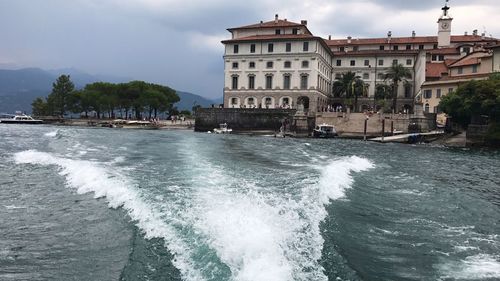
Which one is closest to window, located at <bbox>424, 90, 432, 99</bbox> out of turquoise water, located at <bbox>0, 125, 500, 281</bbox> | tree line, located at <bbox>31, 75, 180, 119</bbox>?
tree line, located at <bbox>31, 75, 180, 119</bbox>

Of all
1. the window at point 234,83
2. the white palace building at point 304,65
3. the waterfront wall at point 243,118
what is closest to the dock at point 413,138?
the white palace building at point 304,65

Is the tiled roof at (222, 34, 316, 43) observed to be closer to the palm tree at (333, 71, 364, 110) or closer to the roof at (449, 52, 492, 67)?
the palm tree at (333, 71, 364, 110)

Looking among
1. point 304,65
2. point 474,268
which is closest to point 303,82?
point 304,65

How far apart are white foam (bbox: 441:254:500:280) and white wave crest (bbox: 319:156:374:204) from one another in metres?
5.36

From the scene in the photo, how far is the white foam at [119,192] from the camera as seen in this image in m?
9.51

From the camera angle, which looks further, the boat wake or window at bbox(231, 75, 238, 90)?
window at bbox(231, 75, 238, 90)

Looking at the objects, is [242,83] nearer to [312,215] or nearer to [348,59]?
[348,59]

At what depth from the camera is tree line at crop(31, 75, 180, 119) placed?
105125 mm

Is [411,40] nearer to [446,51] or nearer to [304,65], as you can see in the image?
[446,51]

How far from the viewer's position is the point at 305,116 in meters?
69.9

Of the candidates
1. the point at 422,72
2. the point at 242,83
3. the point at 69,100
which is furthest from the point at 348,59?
the point at 69,100

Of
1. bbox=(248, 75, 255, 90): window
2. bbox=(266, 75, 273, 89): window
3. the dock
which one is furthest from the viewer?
bbox=(248, 75, 255, 90): window

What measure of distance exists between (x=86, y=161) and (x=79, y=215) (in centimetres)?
1154

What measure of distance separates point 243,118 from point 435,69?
33809 mm
